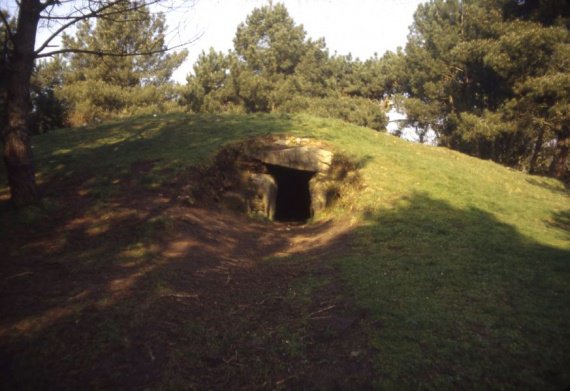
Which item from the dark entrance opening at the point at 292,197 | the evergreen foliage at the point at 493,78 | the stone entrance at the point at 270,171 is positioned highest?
the evergreen foliage at the point at 493,78

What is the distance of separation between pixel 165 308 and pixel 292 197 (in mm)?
9946

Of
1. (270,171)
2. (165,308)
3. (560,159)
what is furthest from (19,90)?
(560,159)

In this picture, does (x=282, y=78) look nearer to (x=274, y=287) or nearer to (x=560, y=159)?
(x=560, y=159)

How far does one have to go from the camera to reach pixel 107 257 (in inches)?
249

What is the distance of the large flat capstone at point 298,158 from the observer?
1173 cm

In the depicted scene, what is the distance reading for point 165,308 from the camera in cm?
492

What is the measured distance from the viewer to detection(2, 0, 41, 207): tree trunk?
24.1 ft

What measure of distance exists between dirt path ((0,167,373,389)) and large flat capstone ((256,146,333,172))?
382 centimetres

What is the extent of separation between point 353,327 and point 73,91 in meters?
27.2

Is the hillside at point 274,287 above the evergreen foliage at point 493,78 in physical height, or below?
below

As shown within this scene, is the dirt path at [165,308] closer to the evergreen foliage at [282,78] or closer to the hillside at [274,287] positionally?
the hillside at [274,287]

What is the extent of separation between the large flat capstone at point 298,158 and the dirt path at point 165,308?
3819mm

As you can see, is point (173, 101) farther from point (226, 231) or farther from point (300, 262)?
point (300, 262)

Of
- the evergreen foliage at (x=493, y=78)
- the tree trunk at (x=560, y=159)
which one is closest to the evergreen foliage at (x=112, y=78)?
the evergreen foliage at (x=493, y=78)
